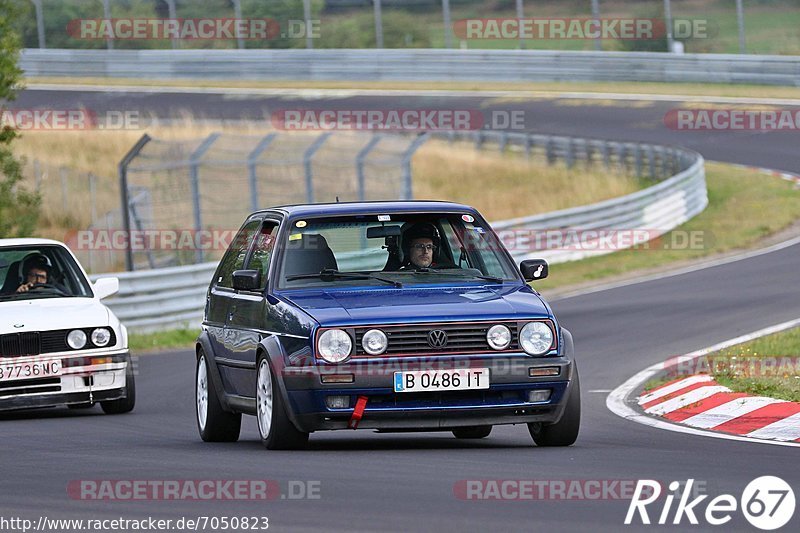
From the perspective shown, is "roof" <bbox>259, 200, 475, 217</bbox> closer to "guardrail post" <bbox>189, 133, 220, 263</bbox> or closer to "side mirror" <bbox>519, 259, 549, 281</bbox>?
"side mirror" <bbox>519, 259, 549, 281</bbox>

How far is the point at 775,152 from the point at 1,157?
21.5 meters

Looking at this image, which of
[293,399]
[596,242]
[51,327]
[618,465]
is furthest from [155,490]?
[596,242]

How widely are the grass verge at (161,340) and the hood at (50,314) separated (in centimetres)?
630

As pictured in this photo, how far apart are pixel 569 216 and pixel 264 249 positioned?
669 inches

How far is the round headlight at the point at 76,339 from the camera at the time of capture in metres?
13.2

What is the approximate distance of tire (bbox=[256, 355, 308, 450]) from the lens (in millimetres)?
9211

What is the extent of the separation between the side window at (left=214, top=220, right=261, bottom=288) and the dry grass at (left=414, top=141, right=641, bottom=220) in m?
21.6

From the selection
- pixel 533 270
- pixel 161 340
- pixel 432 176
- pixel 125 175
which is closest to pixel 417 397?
pixel 533 270

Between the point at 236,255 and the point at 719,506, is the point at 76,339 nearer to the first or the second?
the point at 236,255

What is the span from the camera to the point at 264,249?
10.5 meters

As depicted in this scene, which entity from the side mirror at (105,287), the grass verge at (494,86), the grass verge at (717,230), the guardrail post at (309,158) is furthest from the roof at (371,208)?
the grass verge at (494,86)

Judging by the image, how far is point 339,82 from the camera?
155ft

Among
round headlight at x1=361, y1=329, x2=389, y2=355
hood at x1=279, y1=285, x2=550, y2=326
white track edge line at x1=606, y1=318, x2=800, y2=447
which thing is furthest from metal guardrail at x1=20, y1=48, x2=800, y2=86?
round headlight at x1=361, y1=329, x2=389, y2=355

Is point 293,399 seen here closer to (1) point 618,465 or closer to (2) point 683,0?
(1) point 618,465
